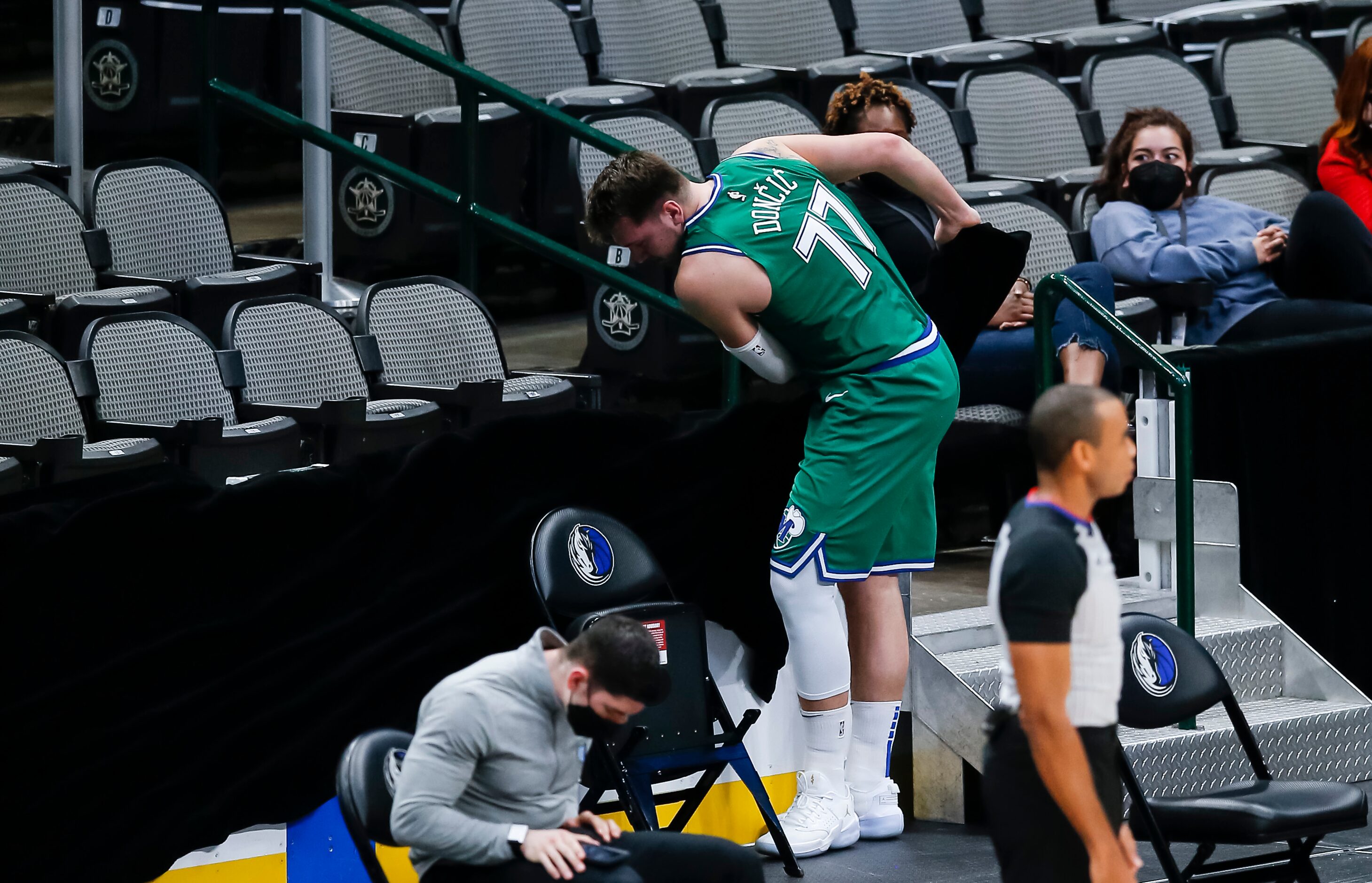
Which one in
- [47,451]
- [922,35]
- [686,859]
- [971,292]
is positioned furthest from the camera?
[922,35]

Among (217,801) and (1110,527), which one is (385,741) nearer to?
(217,801)

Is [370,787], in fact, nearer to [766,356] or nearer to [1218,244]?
[766,356]

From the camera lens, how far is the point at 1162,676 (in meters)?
3.75

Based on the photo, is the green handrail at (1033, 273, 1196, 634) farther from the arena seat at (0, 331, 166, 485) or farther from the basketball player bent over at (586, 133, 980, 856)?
the arena seat at (0, 331, 166, 485)

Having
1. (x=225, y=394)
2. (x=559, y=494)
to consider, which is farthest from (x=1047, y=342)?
(x=225, y=394)

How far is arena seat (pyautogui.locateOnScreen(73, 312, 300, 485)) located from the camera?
191 inches

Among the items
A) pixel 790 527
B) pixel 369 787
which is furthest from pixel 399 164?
pixel 369 787

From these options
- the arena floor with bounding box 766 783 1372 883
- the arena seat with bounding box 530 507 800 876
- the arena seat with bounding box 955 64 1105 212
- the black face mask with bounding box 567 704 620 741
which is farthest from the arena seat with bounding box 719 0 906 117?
the black face mask with bounding box 567 704 620 741

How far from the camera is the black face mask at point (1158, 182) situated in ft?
19.3

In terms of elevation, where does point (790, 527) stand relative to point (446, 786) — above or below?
above

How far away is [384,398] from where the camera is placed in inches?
219

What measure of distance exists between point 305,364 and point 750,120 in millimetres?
2226

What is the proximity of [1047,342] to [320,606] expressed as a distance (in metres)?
2.10

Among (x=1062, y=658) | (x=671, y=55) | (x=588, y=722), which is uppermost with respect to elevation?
(x=671, y=55)
